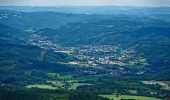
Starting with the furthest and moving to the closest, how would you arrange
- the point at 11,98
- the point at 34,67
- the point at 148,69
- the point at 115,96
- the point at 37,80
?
the point at 148,69 → the point at 34,67 → the point at 37,80 → the point at 115,96 → the point at 11,98

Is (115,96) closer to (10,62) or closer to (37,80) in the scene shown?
(37,80)

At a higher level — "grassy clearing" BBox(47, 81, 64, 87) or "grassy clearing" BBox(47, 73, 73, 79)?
"grassy clearing" BBox(47, 81, 64, 87)

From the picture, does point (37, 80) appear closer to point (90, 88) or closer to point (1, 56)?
point (90, 88)

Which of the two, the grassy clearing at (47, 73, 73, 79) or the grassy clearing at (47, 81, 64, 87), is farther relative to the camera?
the grassy clearing at (47, 73, 73, 79)

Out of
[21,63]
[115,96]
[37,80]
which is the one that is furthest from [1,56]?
[115,96]

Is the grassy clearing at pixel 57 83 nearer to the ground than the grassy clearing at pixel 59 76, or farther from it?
farther from it

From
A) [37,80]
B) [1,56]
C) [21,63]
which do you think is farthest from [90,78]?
[1,56]

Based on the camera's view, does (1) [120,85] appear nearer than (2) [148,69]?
Yes

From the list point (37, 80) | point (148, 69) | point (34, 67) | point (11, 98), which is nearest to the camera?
point (11, 98)

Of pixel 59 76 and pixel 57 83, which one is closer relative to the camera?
pixel 57 83

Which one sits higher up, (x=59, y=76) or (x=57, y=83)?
(x=57, y=83)

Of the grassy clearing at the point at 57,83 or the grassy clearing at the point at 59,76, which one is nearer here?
the grassy clearing at the point at 57,83
